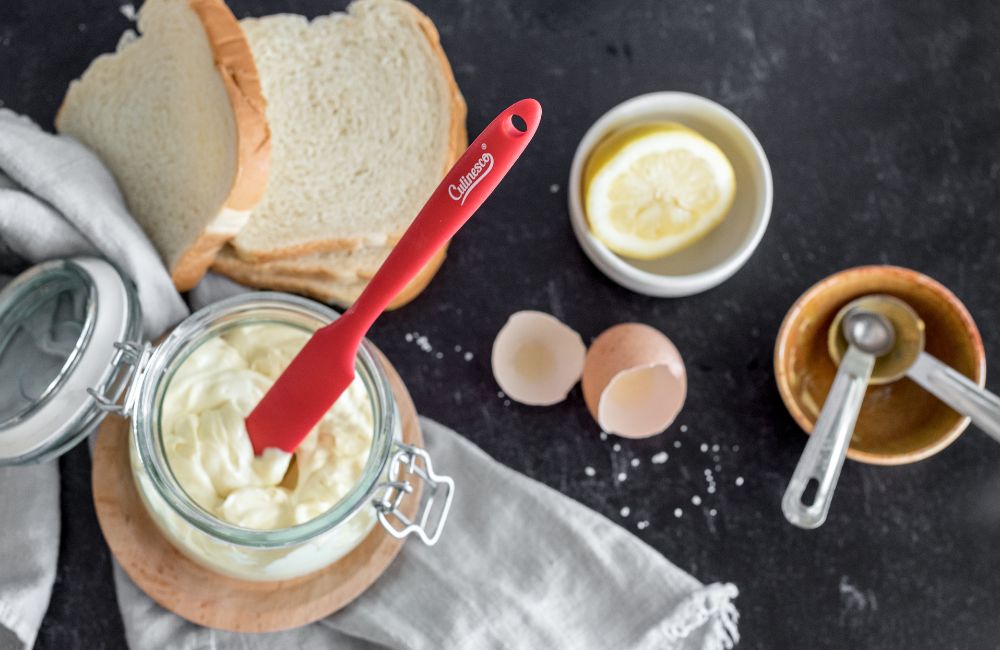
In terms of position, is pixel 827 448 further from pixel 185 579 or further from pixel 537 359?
pixel 185 579

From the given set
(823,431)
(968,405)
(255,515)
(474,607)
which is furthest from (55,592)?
(968,405)

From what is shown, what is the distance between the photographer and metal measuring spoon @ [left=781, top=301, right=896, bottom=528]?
3.95 ft

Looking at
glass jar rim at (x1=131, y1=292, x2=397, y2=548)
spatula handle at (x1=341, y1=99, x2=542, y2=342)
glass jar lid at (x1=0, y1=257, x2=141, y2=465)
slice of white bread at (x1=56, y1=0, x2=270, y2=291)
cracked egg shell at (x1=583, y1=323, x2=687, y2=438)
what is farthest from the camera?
cracked egg shell at (x1=583, y1=323, x2=687, y2=438)

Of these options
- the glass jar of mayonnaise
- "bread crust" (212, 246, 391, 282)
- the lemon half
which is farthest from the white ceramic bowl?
the glass jar of mayonnaise

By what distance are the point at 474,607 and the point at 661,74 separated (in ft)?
2.58

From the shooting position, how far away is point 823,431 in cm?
124

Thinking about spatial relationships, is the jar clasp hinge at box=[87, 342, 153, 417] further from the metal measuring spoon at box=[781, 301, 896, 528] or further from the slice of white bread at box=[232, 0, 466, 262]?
the metal measuring spoon at box=[781, 301, 896, 528]

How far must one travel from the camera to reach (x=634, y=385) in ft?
4.27

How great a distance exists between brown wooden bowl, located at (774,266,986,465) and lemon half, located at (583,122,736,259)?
18 cm

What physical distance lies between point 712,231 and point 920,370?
32cm

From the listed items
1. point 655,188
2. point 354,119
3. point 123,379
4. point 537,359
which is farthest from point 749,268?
point 123,379

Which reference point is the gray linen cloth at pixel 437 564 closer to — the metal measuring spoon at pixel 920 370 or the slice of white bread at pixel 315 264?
the slice of white bread at pixel 315 264

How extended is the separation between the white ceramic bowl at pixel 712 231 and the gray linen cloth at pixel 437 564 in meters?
0.30

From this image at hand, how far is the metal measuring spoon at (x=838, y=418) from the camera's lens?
3.95ft
